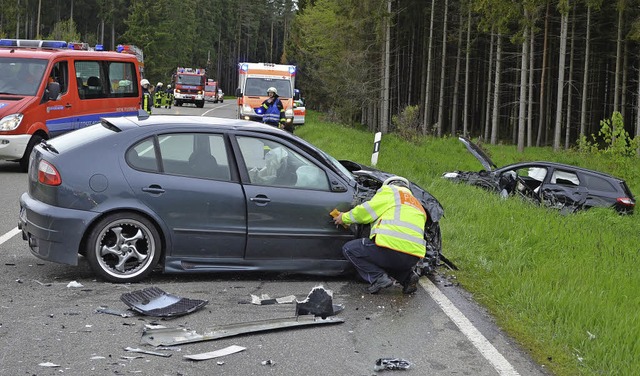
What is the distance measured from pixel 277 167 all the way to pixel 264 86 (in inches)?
876

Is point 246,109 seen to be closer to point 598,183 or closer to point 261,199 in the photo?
point 598,183

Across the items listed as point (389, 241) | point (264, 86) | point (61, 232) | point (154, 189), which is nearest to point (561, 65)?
point (264, 86)

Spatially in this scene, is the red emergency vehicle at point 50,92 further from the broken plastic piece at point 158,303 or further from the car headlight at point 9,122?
the broken plastic piece at point 158,303

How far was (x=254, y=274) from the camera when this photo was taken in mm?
7691

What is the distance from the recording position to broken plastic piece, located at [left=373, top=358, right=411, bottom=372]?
5.11 meters

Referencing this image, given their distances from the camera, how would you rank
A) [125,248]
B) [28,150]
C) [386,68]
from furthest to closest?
1. [386,68]
2. [28,150]
3. [125,248]

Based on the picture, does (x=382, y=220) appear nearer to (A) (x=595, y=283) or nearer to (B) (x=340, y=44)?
(A) (x=595, y=283)

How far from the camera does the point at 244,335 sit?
5707 mm

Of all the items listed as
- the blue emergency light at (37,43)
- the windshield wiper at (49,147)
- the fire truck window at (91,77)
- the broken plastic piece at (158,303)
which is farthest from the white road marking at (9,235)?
the blue emergency light at (37,43)

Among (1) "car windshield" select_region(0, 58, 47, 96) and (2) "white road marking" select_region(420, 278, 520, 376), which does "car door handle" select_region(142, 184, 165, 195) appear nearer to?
(2) "white road marking" select_region(420, 278, 520, 376)

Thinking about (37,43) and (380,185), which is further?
(37,43)

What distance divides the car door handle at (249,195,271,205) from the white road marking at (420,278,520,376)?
170 cm

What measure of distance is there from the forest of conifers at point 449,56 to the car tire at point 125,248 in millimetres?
26935

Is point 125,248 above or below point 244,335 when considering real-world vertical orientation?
above
